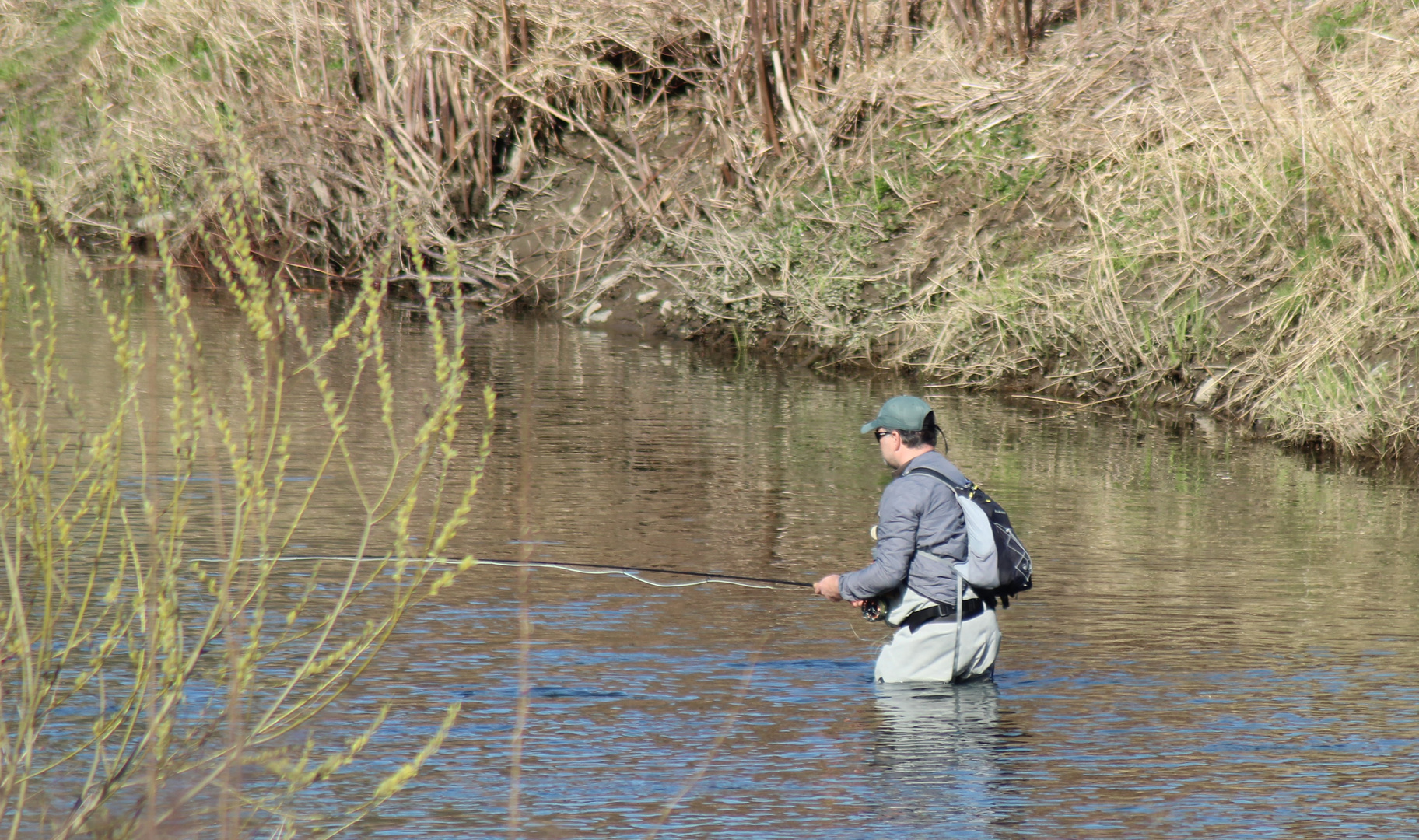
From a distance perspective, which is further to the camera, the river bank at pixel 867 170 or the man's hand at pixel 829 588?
the river bank at pixel 867 170

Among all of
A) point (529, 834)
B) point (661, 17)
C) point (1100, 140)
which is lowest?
point (529, 834)

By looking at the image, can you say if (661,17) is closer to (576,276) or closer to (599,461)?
(576,276)

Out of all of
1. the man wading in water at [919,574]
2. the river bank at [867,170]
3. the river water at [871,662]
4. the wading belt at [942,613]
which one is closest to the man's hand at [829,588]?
the man wading in water at [919,574]

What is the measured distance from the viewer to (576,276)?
17.8 m

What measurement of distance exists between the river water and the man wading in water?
0.42 feet

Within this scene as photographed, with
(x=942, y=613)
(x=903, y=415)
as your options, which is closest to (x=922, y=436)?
(x=903, y=415)

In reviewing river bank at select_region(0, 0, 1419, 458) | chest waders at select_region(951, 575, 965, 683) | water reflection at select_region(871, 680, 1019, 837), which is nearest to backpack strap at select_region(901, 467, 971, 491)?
chest waders at select_region(951, 575, 965, 683)

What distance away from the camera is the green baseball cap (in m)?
6.66

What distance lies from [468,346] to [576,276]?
2164 millimetres

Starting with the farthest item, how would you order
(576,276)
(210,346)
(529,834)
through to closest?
(576,276) < (210,346) < (529,834)

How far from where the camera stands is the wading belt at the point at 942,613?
21.8 ft

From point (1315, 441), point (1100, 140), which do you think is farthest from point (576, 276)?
point (1315, 441)

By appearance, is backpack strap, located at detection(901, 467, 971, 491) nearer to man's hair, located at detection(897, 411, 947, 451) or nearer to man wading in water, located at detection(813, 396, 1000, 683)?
man wading in water, located at detection(813, 396, 1000, 683)

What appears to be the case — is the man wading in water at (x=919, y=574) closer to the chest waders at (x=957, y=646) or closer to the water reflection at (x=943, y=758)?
the chest waders at (x=957, y=646)
